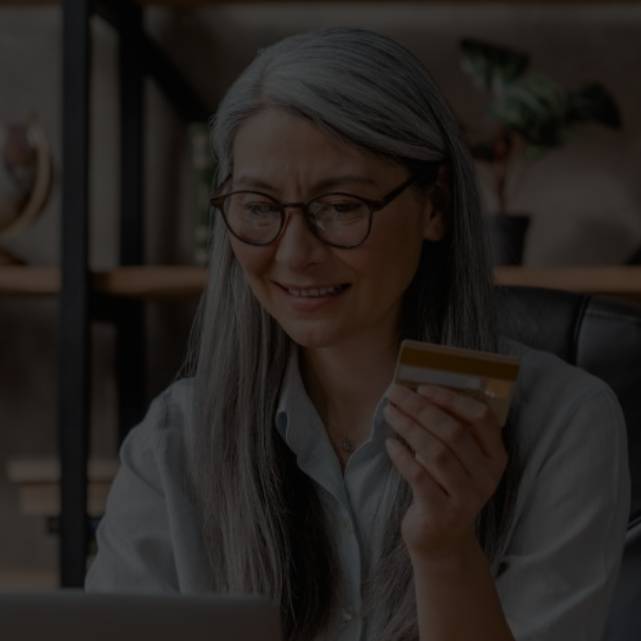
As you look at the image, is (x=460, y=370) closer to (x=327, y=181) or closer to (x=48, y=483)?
(x=327, y=181)

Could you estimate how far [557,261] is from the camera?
2.08 meters

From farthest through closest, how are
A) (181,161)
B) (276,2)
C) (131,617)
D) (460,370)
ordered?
1. (181,161)
2. (276,2)
3. (460,370)
4. (131,617)

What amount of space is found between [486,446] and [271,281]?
10.3 inches

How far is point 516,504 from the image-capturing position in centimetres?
115

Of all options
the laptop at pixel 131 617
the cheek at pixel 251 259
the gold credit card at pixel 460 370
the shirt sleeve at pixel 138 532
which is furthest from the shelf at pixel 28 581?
the laptop at pixel 131 617

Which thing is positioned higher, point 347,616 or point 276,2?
point 276,2

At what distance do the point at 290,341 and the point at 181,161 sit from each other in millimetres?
925

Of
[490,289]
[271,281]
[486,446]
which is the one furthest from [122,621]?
[490,289]

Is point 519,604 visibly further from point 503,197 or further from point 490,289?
point 503,197

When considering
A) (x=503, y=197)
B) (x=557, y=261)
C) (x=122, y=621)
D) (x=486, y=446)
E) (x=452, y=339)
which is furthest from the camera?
(x=557, y=261)

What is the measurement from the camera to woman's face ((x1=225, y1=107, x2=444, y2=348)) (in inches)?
43.1

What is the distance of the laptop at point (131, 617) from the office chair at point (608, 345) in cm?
74

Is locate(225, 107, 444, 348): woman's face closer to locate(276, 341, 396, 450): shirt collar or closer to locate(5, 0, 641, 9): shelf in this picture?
locate(276, 341, 396, 450): shirt collar

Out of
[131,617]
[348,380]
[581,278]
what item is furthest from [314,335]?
[581,278]
